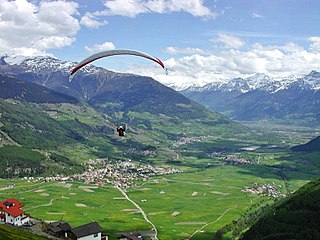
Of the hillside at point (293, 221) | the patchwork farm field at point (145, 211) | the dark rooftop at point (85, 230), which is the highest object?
the dark rooftop at point (85, 230)

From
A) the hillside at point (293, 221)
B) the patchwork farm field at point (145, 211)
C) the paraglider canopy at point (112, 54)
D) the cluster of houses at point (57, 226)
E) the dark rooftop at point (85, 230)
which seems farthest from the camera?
the patchwork farm field at point (145, 211)

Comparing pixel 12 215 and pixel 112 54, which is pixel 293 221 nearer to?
pixel 12 215

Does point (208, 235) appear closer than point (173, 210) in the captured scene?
Yes

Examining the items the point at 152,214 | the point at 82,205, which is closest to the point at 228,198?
the point at 152,214

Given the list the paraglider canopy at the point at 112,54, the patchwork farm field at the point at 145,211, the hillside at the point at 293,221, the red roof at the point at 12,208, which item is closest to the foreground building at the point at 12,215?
the red roof at the point at 12,208

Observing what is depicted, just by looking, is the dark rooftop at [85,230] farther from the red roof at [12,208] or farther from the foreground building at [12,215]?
the red roof at [12,208]

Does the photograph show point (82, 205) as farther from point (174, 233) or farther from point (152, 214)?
point (174, 233)

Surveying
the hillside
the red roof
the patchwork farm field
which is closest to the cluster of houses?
the red roof

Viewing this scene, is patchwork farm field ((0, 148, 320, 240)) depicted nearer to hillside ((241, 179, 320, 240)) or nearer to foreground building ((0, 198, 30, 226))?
hillside ((241, 179, 320, 240))
